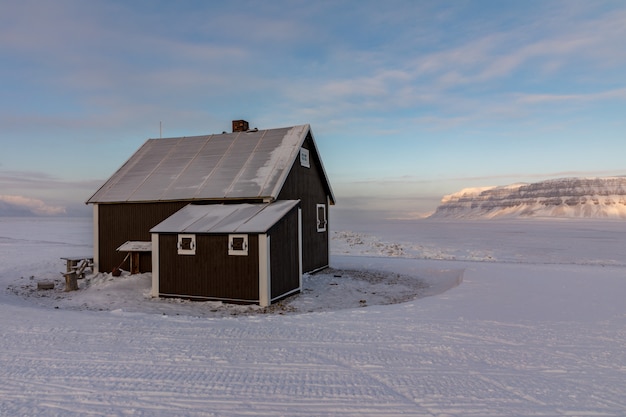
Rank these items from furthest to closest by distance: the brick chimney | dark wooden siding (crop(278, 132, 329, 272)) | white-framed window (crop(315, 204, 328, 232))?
the brick chimney → white-framed window (crop(315, 204, 328, 232)) → dark wooden siding (crop(278, 132, 329, 272))

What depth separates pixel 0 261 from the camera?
21281mm

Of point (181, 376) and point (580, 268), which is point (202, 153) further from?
point (580, 268)

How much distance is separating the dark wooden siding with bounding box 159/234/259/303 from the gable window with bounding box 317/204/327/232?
738 cm

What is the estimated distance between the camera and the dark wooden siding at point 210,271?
12867 mm

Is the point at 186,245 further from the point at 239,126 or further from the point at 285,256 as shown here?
the point at 239,126

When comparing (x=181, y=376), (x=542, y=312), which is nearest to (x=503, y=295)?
(x=542, y=312)

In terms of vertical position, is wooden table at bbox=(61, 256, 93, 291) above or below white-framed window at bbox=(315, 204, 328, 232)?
below

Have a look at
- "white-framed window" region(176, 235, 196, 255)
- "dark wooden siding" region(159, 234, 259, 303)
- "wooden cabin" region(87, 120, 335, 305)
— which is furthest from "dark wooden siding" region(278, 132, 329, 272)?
"white-framed window" region(176, 235, 196, 255)

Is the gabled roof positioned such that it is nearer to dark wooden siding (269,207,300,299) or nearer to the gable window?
dark wooden siding (269,207,300,299)

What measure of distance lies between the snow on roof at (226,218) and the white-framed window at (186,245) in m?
0.20

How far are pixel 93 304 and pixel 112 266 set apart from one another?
4.57 meters

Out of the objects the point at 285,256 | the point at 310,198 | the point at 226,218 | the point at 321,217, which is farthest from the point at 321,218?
the point at 226,218

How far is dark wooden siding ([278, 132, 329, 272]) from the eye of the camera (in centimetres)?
1741

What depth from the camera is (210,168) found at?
17.6 meters
